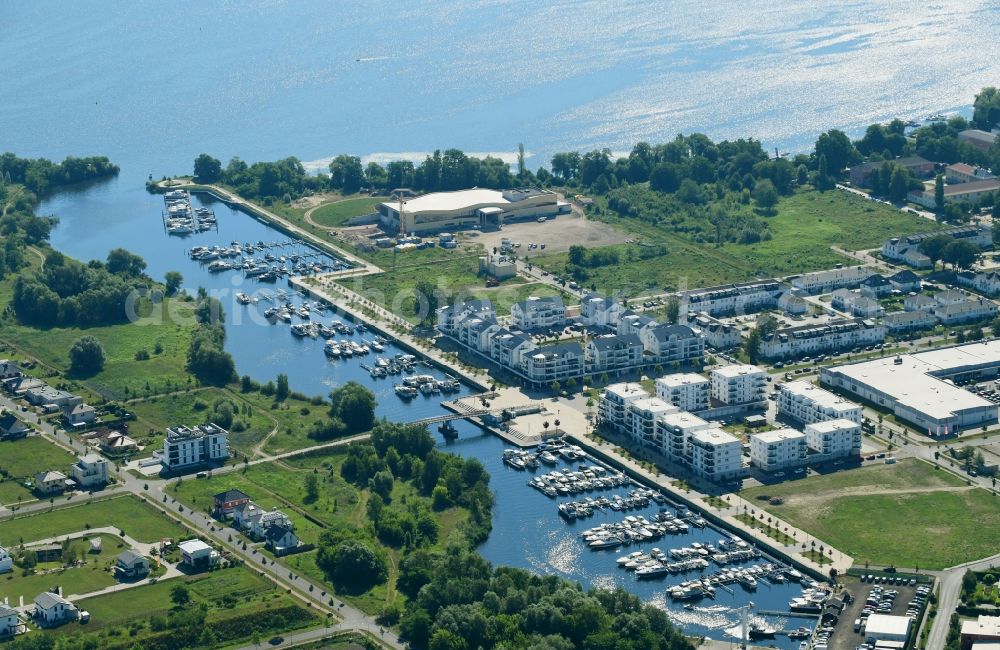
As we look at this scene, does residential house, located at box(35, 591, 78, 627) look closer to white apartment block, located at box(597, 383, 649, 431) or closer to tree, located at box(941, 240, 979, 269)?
white apartment block, located at box(597, 383, 649, 431)

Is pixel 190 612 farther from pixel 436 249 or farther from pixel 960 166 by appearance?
pixel 960 166

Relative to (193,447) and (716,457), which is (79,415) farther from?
(716,457)

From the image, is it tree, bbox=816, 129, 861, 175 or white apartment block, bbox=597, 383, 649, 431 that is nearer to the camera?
white apartment block, bbox=597, 383, 649, 431

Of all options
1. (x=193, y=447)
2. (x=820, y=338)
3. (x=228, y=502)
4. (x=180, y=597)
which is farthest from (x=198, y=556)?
(x=820, y=338)

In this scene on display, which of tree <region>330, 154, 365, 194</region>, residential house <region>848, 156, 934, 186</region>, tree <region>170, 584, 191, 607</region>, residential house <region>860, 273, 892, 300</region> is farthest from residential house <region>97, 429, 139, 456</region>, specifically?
residential house <region>848, 156, 934, 186</region>

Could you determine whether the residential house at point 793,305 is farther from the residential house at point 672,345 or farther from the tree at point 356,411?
the tree at point 356,411

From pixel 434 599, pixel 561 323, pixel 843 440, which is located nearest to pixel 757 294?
pixel 561 323
